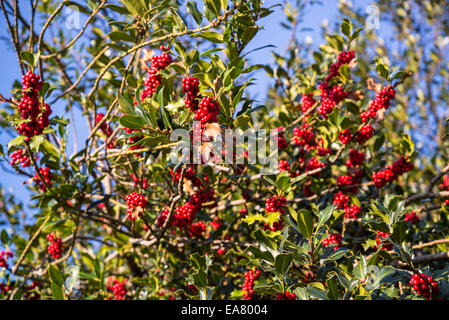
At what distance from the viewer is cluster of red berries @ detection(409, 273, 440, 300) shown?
2088mm

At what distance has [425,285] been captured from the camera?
2.10 meters

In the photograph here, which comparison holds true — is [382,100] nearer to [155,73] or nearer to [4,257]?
[155,73]

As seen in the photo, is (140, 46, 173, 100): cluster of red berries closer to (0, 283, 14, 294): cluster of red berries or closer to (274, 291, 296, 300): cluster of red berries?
(274, 291, 296, 300): cluster of red berries

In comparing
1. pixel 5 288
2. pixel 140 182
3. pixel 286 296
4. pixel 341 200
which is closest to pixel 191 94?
pixel 140 182

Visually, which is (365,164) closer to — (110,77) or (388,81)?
(388,81)

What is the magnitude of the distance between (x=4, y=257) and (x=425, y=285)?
3.67 meters

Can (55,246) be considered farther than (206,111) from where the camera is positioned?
Yes

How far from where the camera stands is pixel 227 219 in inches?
150

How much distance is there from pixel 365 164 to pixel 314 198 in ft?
2.40

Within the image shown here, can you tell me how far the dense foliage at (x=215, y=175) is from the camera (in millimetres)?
2146

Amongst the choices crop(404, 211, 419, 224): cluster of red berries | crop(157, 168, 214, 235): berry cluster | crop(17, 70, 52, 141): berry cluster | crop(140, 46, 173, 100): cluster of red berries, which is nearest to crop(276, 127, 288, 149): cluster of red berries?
crop(157, 168, 214, 235): berry cluster

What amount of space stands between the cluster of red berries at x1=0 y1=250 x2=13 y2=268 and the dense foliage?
1 centimetres
